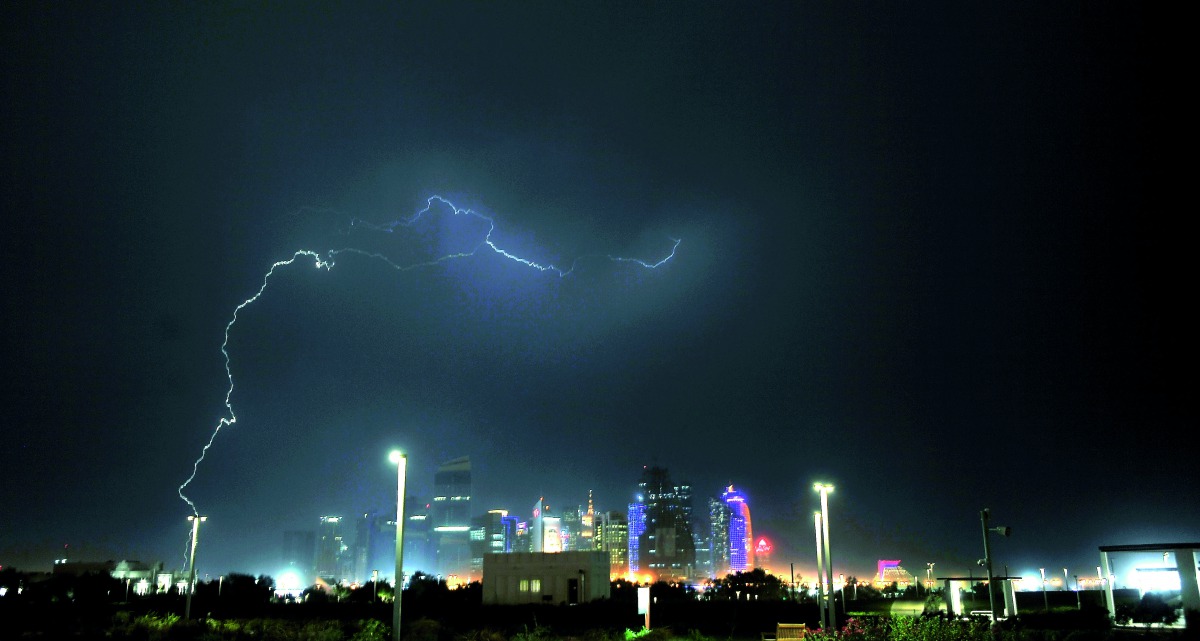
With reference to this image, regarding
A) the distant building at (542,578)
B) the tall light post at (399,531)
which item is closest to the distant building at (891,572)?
the distant building at (542,578)

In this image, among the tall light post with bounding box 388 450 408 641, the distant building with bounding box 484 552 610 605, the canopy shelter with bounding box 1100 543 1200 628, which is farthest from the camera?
the distant building with bounding box 484 552 610 605

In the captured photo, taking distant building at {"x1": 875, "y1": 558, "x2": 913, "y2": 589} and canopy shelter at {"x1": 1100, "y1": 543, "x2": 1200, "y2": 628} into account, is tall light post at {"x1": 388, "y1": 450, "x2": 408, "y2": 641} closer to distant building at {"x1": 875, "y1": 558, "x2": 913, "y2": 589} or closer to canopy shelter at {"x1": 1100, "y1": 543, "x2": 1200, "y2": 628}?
canopy shelter at {"x1": 1100, "y1": 543, "x2": 1200, "y2": 628}

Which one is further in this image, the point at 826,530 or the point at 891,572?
the point at 891,572

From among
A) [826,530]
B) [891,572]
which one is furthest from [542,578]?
[891,572]

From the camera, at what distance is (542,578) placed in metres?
44.4

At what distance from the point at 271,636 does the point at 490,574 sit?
28.3 metres

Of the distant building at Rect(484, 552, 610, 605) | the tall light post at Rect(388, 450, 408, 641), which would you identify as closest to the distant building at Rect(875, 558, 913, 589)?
the distant building at Rect(484, 552, 610, 605)

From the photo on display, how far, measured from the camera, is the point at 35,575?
70.8 meters

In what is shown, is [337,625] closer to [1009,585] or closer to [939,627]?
[939,627]

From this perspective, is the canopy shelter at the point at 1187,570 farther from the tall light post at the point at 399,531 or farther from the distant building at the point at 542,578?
the distant building at the point at 542,578

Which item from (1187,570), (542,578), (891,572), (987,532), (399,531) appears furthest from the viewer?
(891,572)

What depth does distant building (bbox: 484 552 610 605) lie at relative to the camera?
44.0 meters

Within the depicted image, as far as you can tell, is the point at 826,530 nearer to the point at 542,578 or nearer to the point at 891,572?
the point at 542,578

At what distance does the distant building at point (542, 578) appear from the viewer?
4400 centimetres
